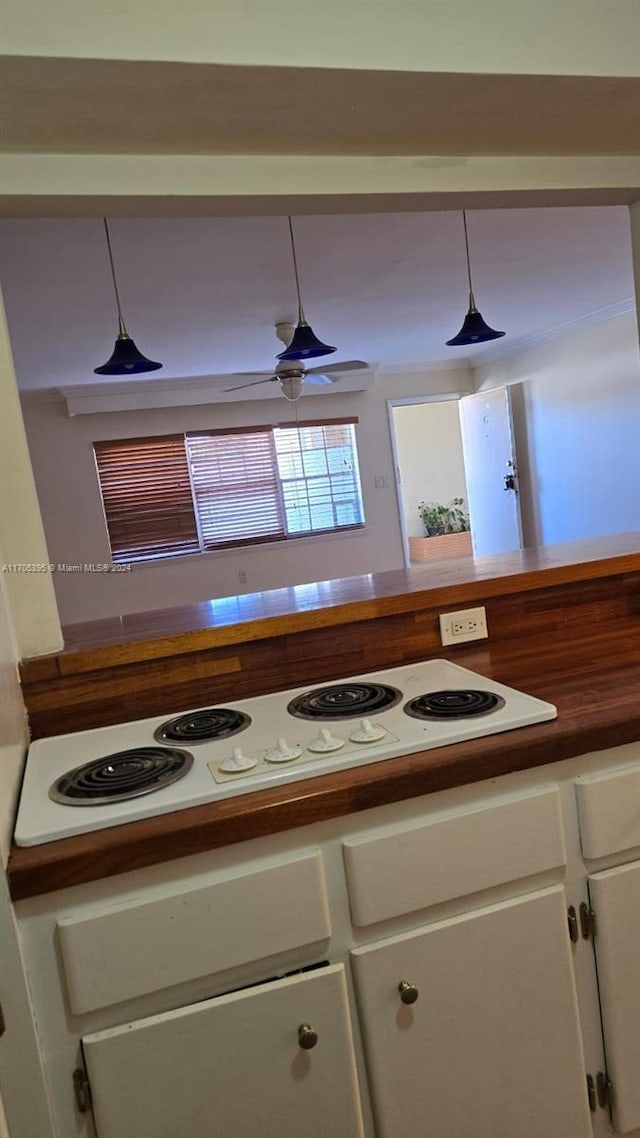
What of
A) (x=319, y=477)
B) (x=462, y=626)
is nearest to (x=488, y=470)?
(x=319, y=477)

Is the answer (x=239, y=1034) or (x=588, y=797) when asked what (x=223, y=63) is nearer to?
(x=588, y=797)

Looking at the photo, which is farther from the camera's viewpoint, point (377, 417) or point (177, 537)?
point (377, 417)

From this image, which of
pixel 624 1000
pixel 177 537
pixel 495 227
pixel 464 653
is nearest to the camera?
pixel 624 1000

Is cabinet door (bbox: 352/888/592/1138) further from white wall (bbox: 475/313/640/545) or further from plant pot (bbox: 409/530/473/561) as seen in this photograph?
plant pot (bbox: 409/530/473/561)

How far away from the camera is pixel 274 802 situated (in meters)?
0.95

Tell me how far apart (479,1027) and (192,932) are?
48 cm

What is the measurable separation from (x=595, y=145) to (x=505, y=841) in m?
1.44

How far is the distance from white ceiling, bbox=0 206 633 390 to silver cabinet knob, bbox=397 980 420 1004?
215cm

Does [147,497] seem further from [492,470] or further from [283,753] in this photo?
[283,753]

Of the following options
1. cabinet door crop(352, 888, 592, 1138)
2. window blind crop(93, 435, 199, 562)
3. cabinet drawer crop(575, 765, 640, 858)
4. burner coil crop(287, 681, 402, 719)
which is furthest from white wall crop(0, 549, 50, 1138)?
window blind crop(93, 435, 199, 562)

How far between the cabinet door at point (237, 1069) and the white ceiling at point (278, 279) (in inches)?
82.5

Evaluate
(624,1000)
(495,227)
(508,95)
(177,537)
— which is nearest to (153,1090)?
(624,1000)

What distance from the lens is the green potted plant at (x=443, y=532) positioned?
30.0 feet

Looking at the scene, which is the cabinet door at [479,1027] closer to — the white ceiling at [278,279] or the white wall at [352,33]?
Answer: the white wall at [352,33]
